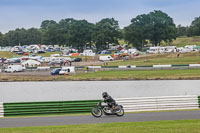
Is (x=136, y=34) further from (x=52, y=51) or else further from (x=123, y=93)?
(x=123, y=93)

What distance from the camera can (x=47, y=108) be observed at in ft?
89.8

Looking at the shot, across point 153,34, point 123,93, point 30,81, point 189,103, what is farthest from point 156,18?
point 189,103

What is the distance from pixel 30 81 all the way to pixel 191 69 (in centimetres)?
2996

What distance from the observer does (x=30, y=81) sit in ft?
243

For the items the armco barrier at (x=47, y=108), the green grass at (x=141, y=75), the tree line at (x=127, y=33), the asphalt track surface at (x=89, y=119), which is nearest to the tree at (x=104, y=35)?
the tree line at (x=127, y=33)

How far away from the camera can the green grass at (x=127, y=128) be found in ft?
64.1

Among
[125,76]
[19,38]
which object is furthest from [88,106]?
[19,38]

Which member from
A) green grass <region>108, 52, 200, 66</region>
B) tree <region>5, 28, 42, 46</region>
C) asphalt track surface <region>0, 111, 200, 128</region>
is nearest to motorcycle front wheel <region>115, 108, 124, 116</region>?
asphalt track surface <region>0, 111, 200, 128</region>

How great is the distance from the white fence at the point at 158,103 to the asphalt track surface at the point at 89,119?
1.14 metres

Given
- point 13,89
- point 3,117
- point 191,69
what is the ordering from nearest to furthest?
point 3,117 → point 13,89 → point 191,69

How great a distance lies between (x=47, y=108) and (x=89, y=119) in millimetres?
4223

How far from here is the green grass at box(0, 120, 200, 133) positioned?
1955 centimetres

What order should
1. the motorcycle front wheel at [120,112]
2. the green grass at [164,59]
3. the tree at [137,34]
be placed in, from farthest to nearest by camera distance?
the tree at [137,34]
the green grass at [164,59]
the motorcycle front wheel at [120,112]

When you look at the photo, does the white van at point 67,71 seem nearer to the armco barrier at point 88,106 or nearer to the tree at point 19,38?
the armco barrier at point 88,106
